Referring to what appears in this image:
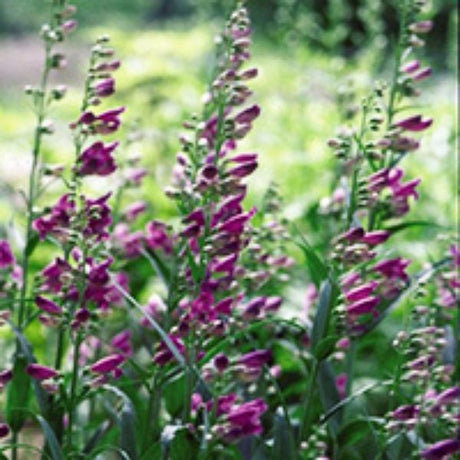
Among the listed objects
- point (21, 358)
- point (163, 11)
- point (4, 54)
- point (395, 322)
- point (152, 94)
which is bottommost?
point (395, 322)

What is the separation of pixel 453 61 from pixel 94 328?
289 centimetres

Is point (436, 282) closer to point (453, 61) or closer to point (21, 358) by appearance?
point (21, 358)

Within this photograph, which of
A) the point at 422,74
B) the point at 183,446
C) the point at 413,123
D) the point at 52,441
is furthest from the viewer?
the point at 422,74

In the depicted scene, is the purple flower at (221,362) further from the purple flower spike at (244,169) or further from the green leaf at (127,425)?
the purple flower spike at (244,169)

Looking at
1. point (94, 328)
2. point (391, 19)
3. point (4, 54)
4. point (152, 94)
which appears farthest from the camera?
point (4, 54)

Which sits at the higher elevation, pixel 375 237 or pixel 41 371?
pixel 375 237

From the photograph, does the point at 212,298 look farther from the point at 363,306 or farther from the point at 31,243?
the point at 31,243

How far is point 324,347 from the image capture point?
93.4 inches

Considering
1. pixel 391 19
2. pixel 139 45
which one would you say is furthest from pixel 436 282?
pixel 391 19

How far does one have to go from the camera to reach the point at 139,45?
861 cm

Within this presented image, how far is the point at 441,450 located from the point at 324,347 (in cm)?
38

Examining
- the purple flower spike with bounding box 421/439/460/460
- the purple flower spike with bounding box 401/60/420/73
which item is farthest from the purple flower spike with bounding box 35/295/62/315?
the purple flower spike with bounding box 401/60/420/73

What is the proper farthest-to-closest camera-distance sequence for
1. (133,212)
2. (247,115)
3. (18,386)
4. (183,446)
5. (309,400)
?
1. (133,212)
2. (18,386)
3. (309,400)
4. (247,115)
5. (183,446)

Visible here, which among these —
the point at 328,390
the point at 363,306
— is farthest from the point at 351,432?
the point at 363,306
